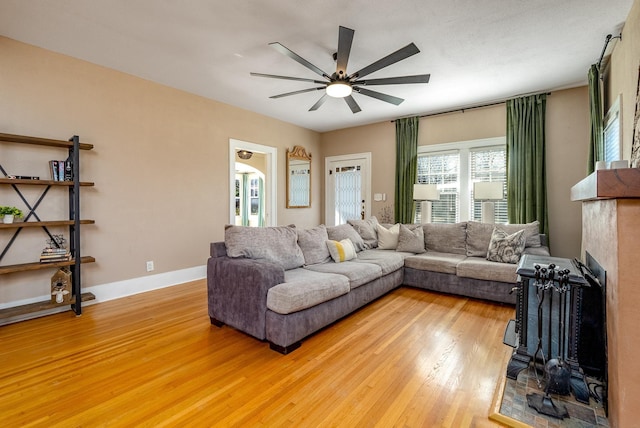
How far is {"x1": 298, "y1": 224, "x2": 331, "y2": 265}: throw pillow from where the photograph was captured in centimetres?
338

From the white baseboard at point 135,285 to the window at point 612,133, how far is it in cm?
524

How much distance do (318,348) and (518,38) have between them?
11.1 ft

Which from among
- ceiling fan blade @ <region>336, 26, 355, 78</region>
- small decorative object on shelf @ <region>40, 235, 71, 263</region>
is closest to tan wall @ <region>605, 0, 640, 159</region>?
ceiling fan blade @ <region>336, 26, 355, 78</region>

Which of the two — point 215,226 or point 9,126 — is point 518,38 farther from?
point 9,126

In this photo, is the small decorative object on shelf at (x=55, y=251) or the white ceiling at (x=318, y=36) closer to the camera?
the white ceiling at (x=318, y=36)

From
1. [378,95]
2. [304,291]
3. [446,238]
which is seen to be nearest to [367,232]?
[446,238]

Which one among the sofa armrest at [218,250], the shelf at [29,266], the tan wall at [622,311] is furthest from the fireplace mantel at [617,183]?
the shelf at [29,266]

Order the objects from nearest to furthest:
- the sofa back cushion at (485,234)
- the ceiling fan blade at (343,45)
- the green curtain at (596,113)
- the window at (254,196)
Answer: the ceiling fan blade at (343,45)
the green curtain at (596,113)
the sofa back cushion at (485,234)
the window at (254,196)

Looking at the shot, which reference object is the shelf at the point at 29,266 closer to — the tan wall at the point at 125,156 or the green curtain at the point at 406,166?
the tan wall at the point at 125,156

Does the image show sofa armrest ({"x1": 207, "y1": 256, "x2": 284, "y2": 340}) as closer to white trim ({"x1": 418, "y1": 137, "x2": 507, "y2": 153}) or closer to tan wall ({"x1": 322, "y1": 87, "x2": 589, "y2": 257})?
white trim ({"x1": 418, "y1": 137, "x2": 507, "y2": 153})

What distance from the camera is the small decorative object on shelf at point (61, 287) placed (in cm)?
296

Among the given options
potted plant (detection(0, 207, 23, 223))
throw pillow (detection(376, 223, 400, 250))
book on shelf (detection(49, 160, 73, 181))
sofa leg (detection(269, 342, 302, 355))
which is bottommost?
sofa leg (detection(269, 342, 302, 355))

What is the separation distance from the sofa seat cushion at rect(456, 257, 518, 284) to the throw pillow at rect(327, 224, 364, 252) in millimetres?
1316

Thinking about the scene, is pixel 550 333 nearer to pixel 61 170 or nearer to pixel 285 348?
pixel 285 348
